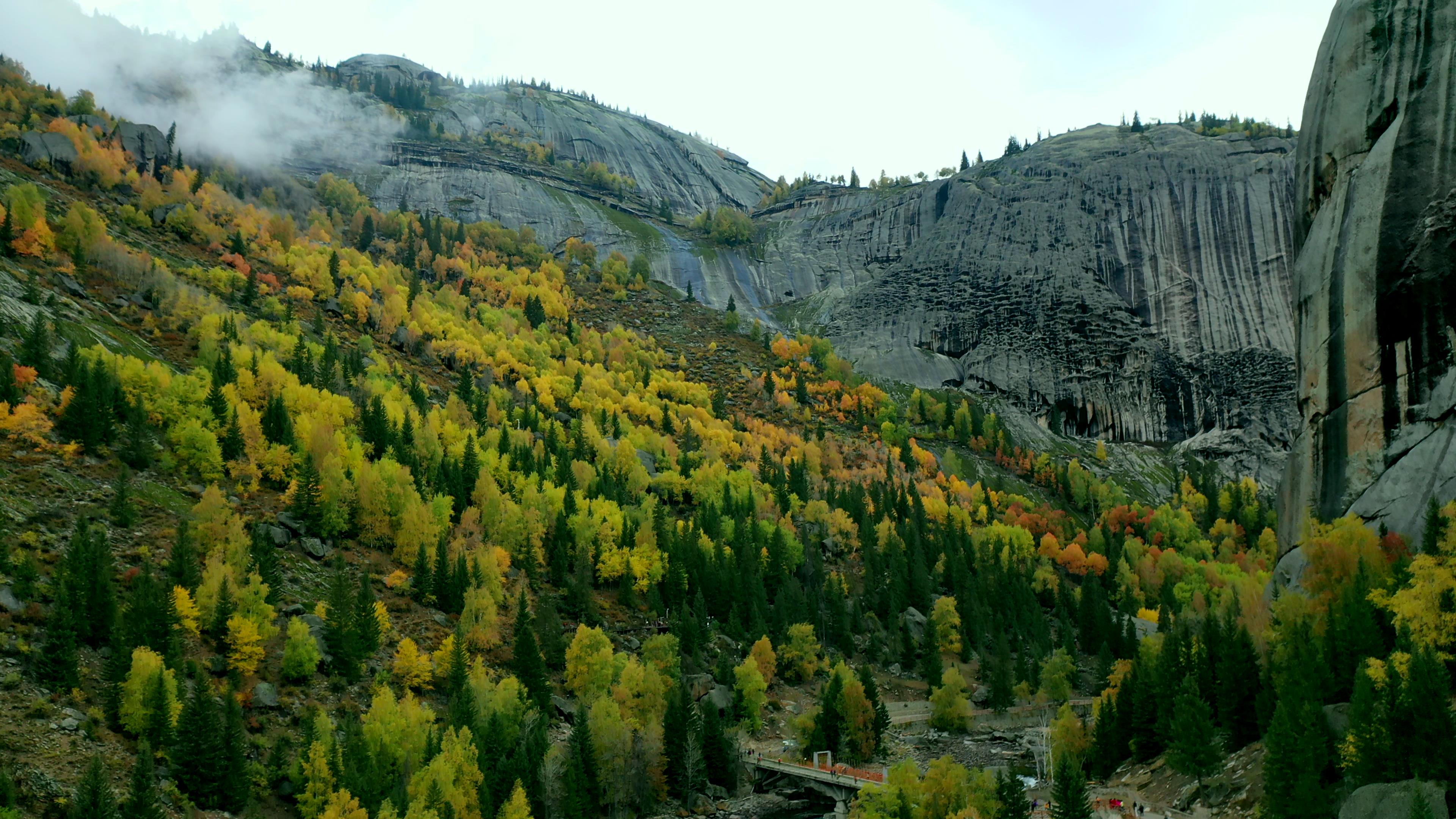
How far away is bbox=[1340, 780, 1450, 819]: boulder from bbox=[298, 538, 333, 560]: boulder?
276 ft

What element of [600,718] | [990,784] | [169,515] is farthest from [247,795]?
[990,784]

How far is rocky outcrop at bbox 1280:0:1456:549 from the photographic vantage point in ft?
190

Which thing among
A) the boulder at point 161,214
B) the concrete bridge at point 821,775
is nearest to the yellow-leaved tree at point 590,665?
the concrete bridge at point 821,775

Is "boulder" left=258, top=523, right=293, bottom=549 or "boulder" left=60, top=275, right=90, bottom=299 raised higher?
"boulder" left=60, top=275, right=90, bottom=299

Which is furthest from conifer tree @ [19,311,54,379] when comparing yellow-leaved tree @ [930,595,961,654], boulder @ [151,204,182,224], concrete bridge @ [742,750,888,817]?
yellow-leaved tree @ [930,595,961,654]

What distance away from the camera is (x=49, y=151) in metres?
171

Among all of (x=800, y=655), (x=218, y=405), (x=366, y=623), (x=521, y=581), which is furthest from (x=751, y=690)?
(x=218, y=405)

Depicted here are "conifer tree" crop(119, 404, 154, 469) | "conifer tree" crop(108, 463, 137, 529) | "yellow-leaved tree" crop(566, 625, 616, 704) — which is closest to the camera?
"conifer tree" crop(108, 463, 137, 529)

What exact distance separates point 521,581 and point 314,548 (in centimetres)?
2270

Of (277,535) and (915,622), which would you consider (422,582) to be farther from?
(915,622)

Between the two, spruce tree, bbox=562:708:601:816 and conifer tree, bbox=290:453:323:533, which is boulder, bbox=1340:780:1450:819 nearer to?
spruce tree, bbox=562:708:601:816

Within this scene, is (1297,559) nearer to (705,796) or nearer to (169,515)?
(705,796)

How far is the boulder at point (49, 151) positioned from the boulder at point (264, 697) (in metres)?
139

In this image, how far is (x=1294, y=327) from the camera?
69.4 meters
